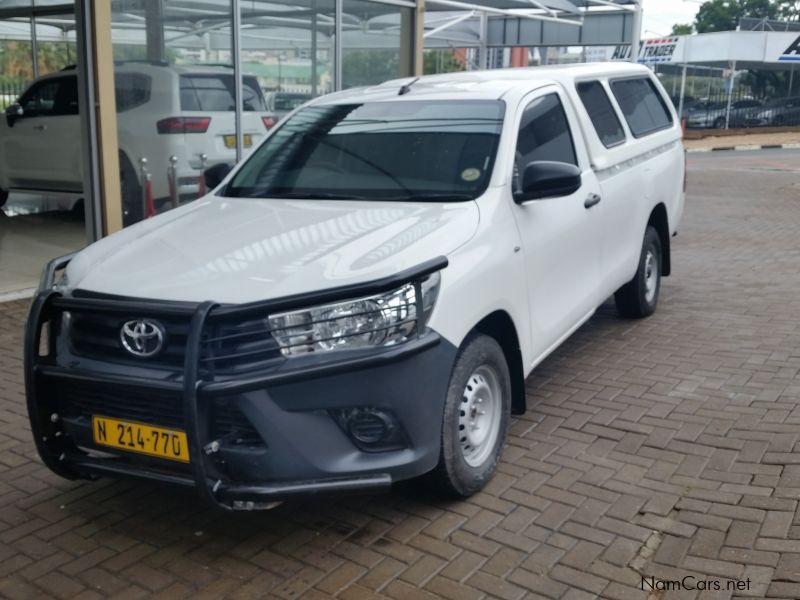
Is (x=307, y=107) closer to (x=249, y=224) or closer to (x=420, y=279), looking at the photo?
(x=249, y=224)

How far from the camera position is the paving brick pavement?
3586mm

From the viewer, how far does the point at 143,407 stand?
3.62 m

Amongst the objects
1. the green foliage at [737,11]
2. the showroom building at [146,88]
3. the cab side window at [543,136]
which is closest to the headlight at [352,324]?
the cab side window at [543,136]

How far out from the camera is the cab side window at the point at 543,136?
503cm

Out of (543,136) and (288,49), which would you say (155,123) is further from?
(543,136)

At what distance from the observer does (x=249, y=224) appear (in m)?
4.43

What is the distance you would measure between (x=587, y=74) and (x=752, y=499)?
10.9 feet

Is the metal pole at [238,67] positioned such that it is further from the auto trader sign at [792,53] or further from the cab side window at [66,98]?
the auto trader sign at [792,53]

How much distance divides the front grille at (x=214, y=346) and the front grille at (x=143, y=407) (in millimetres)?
125

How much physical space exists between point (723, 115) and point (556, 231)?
34.7 meters

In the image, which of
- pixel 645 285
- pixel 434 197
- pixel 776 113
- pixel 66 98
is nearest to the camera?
pixel 434 197

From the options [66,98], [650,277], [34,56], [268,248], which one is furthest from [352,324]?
[34,56]

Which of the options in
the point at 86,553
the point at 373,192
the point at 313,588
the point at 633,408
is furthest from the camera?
the point at 633,408

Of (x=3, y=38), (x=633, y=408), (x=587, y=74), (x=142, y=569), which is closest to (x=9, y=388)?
(x=142, y=569)
